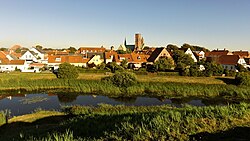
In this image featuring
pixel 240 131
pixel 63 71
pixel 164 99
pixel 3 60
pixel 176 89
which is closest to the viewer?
pixel 240 131

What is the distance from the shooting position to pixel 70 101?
1416 inches

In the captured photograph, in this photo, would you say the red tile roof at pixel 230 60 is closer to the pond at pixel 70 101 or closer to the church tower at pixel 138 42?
the pond at pixel 70 101

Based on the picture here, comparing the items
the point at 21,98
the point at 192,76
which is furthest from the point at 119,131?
the point at 192,76

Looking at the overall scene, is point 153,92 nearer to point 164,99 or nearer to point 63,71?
point 164,99

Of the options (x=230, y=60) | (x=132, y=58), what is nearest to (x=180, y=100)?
(x=132, y=58)

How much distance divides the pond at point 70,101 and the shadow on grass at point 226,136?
25.8m

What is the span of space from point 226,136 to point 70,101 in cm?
3079

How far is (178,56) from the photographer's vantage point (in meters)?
67.6

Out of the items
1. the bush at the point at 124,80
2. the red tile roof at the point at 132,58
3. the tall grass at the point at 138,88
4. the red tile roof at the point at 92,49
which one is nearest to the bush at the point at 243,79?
the tall grass at the point at 138,88

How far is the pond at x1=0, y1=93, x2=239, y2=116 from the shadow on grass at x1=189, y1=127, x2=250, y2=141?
25.8 meters

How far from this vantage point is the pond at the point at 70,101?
33.1 metres

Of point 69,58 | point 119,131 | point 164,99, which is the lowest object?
point 164,99

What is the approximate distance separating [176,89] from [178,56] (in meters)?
28.2

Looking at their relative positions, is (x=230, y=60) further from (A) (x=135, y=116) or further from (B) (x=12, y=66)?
(A) (x=135, y=116)
